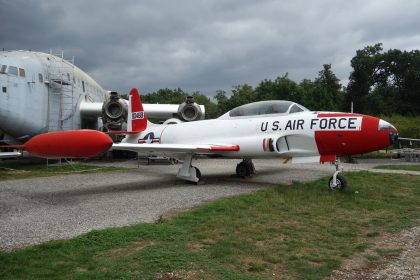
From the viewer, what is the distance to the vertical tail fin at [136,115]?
14.7 meters

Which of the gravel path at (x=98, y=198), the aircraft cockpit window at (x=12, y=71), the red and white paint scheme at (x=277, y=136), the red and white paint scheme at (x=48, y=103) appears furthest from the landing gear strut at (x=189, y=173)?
the aircraft cockpit window at (x=12, y=71)

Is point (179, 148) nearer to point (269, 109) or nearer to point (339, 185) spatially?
point (269, 109)

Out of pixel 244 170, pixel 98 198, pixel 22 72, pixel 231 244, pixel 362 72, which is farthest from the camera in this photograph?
pixel 362 72

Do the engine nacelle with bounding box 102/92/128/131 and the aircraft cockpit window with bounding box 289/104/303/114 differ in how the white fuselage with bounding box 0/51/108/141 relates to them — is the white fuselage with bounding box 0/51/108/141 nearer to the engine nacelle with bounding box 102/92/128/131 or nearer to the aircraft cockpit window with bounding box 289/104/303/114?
the engine nacelle with bounding box 102/92/128/131

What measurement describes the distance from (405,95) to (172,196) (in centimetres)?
5415

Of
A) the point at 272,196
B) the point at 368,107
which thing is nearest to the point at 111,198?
the point at 272,196

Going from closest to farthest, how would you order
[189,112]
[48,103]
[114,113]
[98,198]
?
[98,198] → [48,103] → [114,113] → [189,112]

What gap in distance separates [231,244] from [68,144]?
442cm

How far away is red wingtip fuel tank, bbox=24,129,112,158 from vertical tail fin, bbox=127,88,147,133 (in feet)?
22.4

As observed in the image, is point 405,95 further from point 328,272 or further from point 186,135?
point 328,272

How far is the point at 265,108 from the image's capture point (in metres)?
11.3

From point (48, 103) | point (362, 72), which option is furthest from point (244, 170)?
point (362, 72)

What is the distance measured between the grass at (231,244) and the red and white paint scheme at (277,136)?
1.79 m

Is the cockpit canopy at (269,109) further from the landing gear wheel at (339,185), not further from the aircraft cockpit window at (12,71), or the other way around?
the aircraft cockpit window at (12,71)
